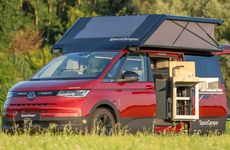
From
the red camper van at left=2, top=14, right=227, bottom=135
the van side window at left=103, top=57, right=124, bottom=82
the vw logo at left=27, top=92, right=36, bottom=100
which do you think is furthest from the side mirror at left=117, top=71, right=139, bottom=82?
the vw logo at left=27, top=92, right=36, bottom=100

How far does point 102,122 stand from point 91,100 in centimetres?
46

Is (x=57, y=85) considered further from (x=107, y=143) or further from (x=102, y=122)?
(x=107, y=143)

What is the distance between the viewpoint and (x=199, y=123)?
1819cm

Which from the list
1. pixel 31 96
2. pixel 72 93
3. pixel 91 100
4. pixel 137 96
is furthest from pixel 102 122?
pixel 31 96

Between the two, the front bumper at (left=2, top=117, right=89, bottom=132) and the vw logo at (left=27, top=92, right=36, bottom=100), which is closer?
the front bumper at (left=2, top=117, right=89, bottom=132)

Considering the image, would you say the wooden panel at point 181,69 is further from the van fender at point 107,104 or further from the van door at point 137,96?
the van fender at point 107,104

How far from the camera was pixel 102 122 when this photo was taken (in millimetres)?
15789

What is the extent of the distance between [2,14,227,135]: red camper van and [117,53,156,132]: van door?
0.02 m

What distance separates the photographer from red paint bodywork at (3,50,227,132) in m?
15.5

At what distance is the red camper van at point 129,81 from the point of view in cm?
1566

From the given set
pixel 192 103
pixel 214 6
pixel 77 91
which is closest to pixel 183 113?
pixel 192 103

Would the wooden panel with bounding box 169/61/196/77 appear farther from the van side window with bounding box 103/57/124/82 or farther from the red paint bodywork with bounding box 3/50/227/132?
the van side window with bounding box 103/57/124/82

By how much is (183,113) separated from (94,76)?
101 inches

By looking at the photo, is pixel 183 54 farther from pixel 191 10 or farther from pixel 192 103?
pixel 191 10
